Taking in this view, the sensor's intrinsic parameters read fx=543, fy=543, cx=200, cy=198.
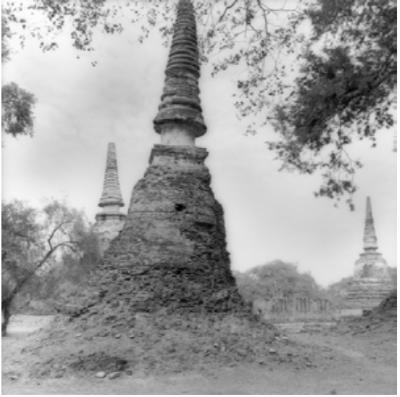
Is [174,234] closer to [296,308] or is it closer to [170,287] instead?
[170,287]

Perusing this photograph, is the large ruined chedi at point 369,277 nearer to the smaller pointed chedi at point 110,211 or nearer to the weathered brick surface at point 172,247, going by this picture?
the smaller pointed chedi at point 110,211

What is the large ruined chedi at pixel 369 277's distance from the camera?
22094 millimetres

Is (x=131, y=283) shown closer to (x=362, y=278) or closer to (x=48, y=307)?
(x=48, y=307)

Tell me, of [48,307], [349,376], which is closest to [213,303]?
[349,376]

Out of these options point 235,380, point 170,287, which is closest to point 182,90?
point 170,287

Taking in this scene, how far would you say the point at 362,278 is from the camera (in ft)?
76.4

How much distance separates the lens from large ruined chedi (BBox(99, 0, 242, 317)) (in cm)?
877

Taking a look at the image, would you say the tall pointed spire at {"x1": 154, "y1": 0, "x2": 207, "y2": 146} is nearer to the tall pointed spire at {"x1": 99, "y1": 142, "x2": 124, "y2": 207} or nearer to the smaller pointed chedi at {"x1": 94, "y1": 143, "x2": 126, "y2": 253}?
the smaller pointed chedi at {"x1": 94, "y1": 143, "x2": 126, "y2": 253}

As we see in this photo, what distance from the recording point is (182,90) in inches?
420

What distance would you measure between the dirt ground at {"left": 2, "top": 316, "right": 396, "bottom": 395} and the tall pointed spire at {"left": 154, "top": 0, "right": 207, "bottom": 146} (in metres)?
4.39

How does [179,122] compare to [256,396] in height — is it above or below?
above

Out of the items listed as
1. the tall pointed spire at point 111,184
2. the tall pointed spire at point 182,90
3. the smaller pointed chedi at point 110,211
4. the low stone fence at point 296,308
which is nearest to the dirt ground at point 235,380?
the tall pointed spire at point 182,90

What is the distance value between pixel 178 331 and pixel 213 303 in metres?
0.92

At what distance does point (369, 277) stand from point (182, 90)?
15749 mm
